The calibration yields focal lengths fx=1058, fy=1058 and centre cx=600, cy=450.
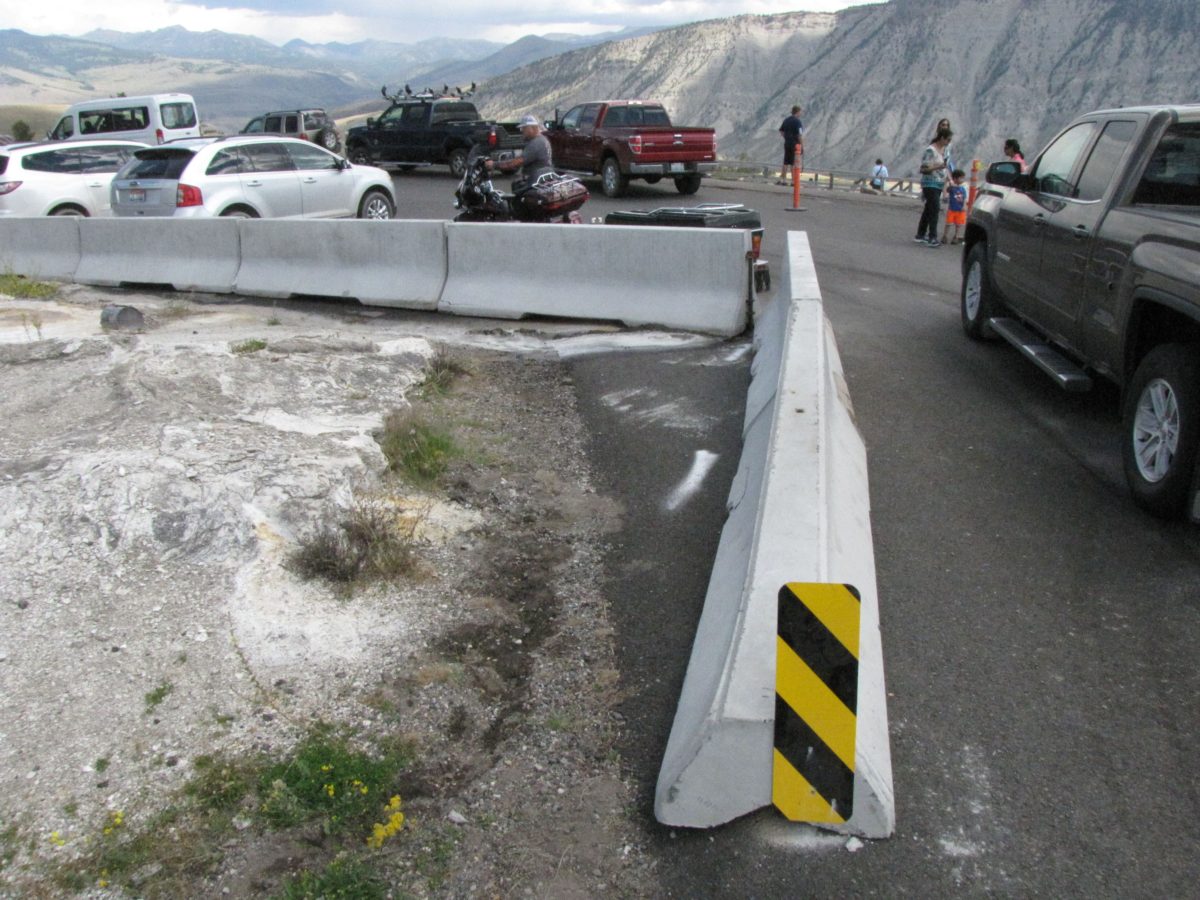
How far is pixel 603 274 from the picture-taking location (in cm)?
986

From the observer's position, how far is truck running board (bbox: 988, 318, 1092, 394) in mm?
6250

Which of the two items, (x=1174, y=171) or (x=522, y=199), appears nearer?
(x=1174, y=171)

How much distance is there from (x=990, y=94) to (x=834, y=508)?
69803 mm

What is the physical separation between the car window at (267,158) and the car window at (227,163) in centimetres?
14

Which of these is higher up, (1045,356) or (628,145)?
(628,145)

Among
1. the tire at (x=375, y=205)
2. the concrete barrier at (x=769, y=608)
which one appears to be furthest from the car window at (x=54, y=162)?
the concrete barrier at (x=769, y=608)

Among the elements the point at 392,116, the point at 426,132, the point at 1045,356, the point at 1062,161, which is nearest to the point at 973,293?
the point at 1062,161

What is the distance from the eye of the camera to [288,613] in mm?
4395

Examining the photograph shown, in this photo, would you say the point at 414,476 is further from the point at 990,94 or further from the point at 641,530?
the point at 990,94

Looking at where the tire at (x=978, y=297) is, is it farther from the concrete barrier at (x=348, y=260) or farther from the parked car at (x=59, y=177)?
the parked car at (x=59, y=177)

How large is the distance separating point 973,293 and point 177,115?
21.3 metres

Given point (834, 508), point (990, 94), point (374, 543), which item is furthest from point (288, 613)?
point (990, 94)

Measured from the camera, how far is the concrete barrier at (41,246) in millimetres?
13711

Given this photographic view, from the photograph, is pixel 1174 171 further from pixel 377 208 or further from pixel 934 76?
pixel 934 76
